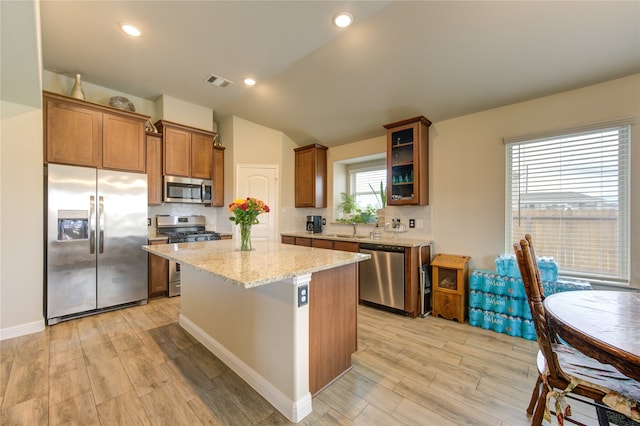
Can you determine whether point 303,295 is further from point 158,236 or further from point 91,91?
point 91,91

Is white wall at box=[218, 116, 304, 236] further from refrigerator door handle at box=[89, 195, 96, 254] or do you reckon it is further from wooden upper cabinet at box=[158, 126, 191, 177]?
refrigerator door handle at box=[89, 195, 96, 254]

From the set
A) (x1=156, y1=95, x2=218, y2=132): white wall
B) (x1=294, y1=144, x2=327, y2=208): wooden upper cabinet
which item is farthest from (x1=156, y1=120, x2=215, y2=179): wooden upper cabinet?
(x1=294, y1=144, x2=327, y2=208): wooden upper cabinet

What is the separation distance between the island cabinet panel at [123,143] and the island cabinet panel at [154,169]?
0.21 metres

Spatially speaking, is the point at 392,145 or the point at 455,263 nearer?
the point at 455,263

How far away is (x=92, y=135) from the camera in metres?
3.12

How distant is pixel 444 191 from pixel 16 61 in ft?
13.5

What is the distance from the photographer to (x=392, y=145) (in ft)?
11.7

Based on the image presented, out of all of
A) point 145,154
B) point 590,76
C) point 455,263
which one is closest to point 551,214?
point 455,263

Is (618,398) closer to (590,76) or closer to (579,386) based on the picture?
(579,386)

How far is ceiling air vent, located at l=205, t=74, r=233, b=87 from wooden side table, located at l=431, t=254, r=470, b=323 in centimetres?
348

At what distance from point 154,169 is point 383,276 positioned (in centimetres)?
352

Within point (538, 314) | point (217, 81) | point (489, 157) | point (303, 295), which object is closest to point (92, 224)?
point (217, 81)

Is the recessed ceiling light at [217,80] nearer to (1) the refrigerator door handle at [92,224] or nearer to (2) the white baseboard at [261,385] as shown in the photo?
(1) the refrigerator door handle at [92,224]

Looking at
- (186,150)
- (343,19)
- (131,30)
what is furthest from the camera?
(186,150)
